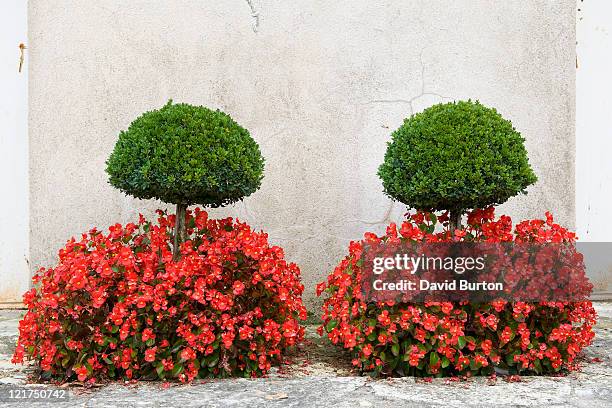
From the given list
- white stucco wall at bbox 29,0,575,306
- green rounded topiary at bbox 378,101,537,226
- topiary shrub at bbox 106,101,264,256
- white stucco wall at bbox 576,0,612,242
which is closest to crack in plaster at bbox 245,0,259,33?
white stucco wall at bbox 29,0,575,306

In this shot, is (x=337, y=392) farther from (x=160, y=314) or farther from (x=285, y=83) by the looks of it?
(x=285, y=83)

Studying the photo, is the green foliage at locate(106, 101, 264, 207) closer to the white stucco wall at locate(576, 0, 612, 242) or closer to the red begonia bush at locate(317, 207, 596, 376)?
the red begonia bush at locate(317, 207, 596, 376)

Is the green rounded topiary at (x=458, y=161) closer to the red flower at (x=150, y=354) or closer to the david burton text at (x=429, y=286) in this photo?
the david burton text at (x=429, y=286)

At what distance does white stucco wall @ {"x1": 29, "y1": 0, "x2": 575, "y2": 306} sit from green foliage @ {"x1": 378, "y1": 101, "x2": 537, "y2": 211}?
3.13 feet

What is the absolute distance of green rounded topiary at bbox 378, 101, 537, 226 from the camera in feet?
9.25

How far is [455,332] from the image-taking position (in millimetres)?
2783

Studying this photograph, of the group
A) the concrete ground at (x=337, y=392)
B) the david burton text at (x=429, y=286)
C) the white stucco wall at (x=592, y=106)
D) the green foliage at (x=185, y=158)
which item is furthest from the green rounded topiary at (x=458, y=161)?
the white stucco wall at (x=592, y=106)

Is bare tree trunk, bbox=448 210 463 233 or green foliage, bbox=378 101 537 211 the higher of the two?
green foliage, bbox=378 101 537 211

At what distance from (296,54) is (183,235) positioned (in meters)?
1.51

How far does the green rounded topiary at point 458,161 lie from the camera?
2.82 meters

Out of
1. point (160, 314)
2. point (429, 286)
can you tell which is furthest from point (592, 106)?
point (160, 314)

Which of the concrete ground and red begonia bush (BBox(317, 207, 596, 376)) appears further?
red begonia bush (BBox(317, 207, 596, 376))

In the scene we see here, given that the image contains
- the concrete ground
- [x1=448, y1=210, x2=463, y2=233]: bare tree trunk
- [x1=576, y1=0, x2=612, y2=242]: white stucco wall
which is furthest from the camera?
[x1=576, y1=0, x2=612, y2=242]: white stucco wall

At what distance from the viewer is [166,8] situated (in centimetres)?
395
